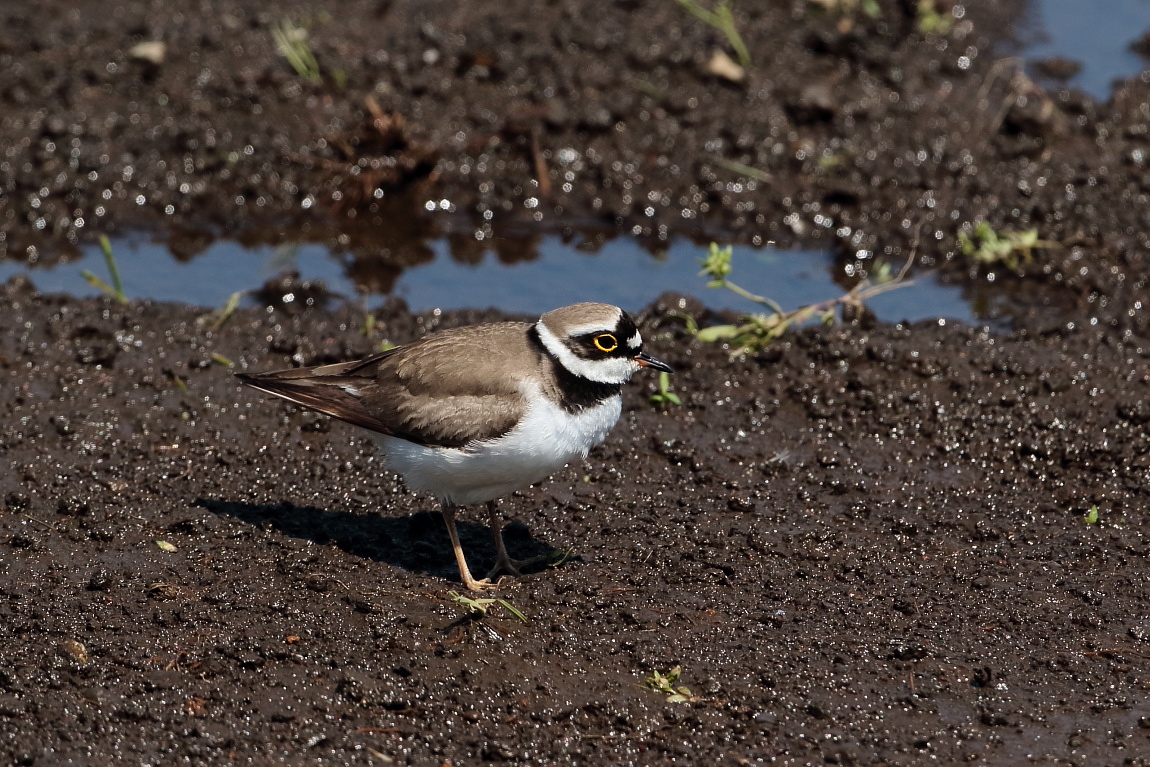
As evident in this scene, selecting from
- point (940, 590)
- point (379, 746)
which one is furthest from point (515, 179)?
point (379, 746)

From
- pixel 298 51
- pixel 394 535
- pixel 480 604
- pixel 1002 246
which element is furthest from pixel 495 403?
pixel 298 51

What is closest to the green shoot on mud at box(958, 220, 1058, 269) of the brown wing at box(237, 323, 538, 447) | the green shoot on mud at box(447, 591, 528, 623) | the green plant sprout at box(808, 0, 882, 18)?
the green plant sprout at box(808, 0, 882, 18)

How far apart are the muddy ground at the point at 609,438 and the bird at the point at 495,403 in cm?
64

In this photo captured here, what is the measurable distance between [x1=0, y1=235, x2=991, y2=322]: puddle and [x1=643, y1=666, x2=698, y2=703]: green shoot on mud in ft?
15.4

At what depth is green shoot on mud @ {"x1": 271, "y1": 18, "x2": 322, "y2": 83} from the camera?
12.4m

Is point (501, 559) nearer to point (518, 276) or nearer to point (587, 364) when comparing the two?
point (587, 364)

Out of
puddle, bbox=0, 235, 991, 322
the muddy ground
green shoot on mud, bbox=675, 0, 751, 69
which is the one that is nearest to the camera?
the muddy ground

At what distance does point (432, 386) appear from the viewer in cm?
724

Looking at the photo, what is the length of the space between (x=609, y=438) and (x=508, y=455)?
199 cm

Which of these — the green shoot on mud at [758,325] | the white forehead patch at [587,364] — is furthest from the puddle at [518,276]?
the white forehead patch at [587,364]

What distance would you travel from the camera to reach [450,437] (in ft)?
23.1

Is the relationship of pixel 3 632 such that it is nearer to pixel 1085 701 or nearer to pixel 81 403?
pixel 81 403

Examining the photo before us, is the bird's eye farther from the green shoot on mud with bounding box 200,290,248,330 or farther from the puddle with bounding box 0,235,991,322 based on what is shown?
the green shoot on mud with bounding box 200,290,248,330

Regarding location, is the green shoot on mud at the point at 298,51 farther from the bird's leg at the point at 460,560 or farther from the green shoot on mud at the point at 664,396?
the bird's leg at the point at 460,560
